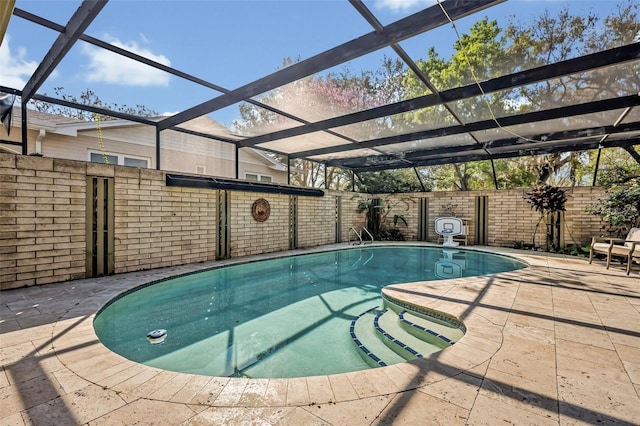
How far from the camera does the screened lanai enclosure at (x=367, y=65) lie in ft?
11.5

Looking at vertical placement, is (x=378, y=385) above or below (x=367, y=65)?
below

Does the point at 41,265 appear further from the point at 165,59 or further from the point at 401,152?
the point at 401,152

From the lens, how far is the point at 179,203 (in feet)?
22.9

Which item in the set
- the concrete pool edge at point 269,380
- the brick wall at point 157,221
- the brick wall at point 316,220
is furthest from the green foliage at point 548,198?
the brick wall at point 157,221

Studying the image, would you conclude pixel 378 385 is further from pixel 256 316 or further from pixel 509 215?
pixel 509 215

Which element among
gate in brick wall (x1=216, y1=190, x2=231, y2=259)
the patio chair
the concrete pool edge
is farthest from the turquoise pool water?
the patio chair

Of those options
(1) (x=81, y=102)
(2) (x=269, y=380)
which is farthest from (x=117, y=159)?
(2) (x=269, y=380)

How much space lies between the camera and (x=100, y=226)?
567cm

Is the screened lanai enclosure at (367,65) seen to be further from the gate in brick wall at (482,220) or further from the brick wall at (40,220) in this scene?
the gate in brick wall at (482,220)

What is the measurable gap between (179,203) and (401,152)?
7.08m

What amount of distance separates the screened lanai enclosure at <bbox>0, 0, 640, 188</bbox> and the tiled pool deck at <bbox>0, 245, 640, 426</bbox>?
8.08ft

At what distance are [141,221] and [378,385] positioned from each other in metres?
6.21

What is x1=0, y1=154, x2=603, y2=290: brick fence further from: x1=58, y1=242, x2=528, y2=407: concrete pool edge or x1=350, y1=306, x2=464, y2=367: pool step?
x1=350, y1=306, x2=464, y2=367: pool step

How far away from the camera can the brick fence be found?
4.79m
